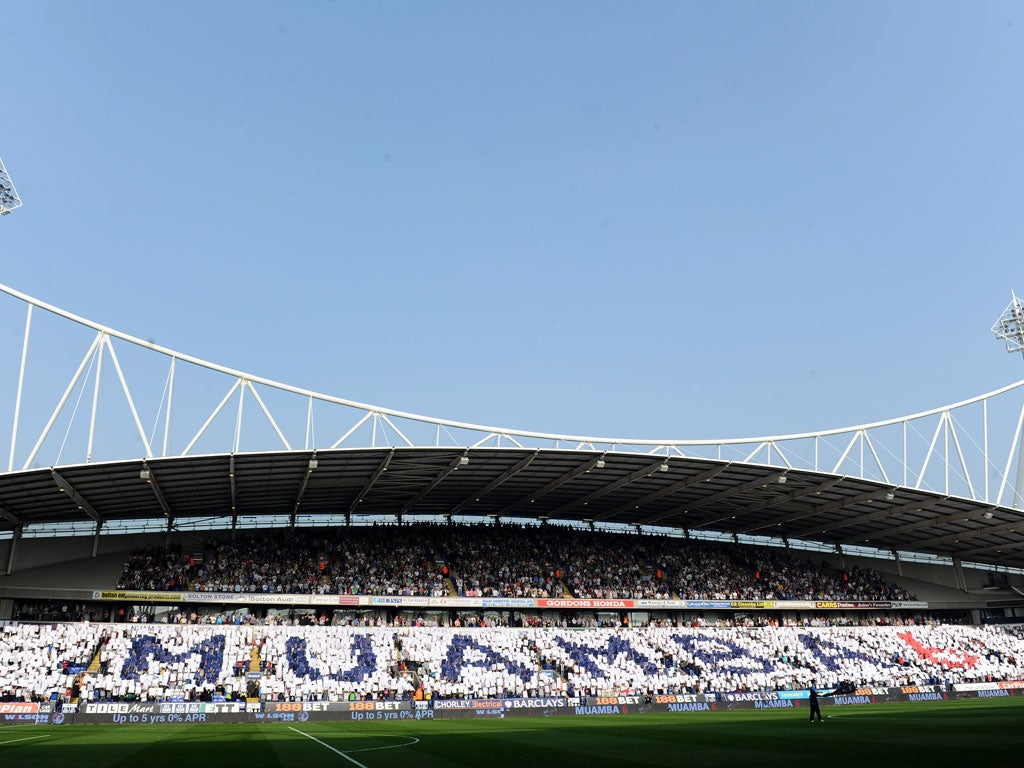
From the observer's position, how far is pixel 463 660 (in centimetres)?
4762

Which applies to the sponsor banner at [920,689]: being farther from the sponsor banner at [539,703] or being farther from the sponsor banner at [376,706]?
the sponsor banner at [376,706]

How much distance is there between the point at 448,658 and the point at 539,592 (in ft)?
33.8

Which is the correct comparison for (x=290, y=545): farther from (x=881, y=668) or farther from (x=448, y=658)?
(x=881, y=668)

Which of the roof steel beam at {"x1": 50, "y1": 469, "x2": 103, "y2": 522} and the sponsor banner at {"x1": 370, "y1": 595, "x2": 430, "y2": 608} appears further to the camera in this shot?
the sponsor banner at {"x1": 370, "y1": 595, "x2": 430, "y2": 608}

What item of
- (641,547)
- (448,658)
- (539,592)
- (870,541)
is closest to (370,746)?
(448,658)

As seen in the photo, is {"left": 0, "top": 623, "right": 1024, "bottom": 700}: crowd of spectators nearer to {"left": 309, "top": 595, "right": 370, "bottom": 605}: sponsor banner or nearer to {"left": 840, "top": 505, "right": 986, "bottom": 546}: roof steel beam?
{"left": 309, "top": 595, "right": 370, "bottom": 605}: sponsor banner

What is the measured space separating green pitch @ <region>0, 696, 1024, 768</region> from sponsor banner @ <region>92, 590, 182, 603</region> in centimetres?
1996

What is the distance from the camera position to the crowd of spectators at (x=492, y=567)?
2012 inches

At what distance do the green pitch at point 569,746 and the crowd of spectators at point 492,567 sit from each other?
23135 mm

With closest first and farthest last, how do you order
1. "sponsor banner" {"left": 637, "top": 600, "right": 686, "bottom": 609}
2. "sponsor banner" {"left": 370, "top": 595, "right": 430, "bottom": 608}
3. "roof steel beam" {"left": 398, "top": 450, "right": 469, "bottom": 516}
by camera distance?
"roof steel beam" {"left": 398, "top": 450, "right": 469, "bottom": 516} < "sponsor banner" {"left": 370, "top": 595, "right": 430, "bottom": 608} < "sponsor banner" {"left": 637, "top": 600, "right": 686, "bottom": 609}

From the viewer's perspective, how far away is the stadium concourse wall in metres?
34.7

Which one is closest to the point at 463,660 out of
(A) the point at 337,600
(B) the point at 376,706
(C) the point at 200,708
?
(A) the point at 337,600

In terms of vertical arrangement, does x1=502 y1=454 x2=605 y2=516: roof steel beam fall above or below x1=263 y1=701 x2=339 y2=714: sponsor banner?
above

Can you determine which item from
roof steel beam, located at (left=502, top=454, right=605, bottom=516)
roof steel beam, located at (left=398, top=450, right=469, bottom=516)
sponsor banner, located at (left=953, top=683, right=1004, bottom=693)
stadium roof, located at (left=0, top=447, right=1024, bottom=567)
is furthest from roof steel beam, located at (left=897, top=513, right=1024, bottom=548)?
roof steel beam, located at (left=398, top=450, right=469, bottom=516)
